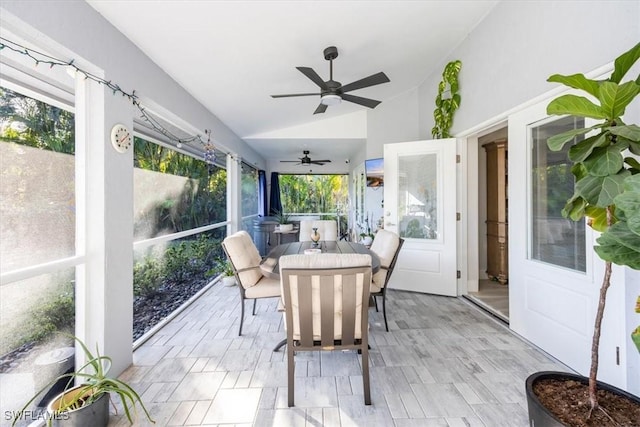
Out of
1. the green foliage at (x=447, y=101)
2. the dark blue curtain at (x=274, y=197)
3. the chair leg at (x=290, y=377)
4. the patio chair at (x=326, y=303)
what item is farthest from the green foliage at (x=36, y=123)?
the dark blue curtain at (x=274, y=197)

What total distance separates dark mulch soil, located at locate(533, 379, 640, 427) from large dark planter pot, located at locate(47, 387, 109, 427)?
2237mm

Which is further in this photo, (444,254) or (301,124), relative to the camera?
(301,124)

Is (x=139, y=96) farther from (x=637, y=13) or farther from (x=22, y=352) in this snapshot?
(x=637, y=13)

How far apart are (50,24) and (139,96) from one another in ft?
2.60

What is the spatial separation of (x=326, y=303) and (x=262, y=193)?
637 centimetres

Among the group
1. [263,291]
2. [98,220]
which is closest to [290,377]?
[263,291]

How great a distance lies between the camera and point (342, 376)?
78.0 inches

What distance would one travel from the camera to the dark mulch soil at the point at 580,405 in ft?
3.87

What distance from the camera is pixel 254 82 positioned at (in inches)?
128

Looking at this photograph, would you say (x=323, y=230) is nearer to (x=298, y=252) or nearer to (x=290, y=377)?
(x=298, y=252)

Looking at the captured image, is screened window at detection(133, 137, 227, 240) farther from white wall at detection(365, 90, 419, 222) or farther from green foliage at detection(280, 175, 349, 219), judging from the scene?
green foliage at detection(280, 175, 349, 219)

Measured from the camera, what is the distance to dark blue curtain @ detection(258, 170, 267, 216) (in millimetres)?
7593

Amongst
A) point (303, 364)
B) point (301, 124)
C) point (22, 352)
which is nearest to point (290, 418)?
point (303, 364)

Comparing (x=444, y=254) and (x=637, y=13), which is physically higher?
(x=637, y=13)
